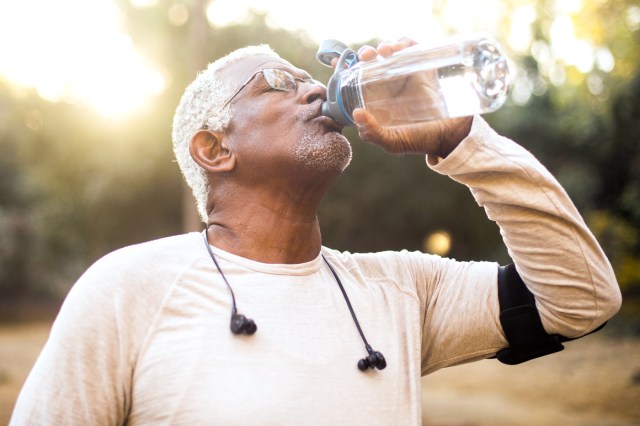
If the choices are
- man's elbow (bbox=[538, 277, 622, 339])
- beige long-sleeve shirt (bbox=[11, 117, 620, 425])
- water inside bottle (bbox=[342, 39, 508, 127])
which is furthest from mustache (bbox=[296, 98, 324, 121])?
man's elbow (bbox=[538, 277, 622, 339])

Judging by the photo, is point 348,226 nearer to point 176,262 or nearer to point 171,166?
point 171,166

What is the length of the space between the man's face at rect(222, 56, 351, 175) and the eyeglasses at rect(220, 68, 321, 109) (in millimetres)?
12

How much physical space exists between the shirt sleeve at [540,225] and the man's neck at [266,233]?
1.51ft

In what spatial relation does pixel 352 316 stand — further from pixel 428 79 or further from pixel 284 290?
pixel 428 79

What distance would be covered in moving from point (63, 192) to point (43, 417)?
50.2 feet

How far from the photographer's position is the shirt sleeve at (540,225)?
194 centimetres

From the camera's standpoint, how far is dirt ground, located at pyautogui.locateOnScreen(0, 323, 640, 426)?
809cm

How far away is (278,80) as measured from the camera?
2289 mm

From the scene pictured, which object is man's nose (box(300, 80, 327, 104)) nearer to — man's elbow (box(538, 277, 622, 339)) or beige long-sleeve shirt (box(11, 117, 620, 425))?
beige long-sleeve shirt (box(11, 117, 620, 425))

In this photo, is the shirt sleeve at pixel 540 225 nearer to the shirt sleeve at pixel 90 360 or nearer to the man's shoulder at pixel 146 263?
the man's shoulder at pixel 146 263

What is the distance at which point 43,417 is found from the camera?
164 cm

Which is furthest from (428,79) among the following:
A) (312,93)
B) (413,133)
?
(312,93)

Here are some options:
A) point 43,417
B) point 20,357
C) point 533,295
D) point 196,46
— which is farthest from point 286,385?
point 20,357

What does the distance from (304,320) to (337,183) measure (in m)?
12.1
